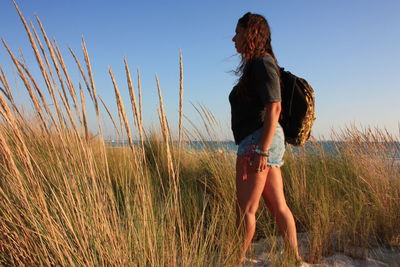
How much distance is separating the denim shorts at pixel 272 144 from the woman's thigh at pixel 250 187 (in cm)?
7

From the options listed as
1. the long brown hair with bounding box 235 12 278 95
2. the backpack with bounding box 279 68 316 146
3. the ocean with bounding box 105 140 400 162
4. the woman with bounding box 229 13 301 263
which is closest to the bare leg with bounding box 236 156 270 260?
the woman with bounding box 229 13 301 263

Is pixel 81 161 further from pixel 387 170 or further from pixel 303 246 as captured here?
pixel 387 170

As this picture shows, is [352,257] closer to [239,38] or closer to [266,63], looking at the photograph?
[266,63]

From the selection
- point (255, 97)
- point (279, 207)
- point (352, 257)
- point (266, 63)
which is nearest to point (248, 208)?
point (279, 207)

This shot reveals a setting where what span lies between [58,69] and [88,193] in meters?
0.51

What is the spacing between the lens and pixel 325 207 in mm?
2258

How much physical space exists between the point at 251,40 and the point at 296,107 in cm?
47

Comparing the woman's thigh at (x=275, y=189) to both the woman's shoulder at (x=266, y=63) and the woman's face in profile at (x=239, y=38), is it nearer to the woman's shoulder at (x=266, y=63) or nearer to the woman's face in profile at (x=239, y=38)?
the woman's shoulder at (x=266, y=63)

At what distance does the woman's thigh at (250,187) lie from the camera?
5.48 ft

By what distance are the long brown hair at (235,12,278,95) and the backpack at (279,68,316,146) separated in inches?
8.4

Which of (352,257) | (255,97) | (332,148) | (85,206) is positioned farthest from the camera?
(332,148)

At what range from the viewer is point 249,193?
169cm

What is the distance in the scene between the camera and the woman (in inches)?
63.0

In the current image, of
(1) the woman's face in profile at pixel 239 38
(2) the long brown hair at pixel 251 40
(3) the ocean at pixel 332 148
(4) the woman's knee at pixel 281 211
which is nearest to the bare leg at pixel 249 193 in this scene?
(4) the woman's knee at pixel 281 211
